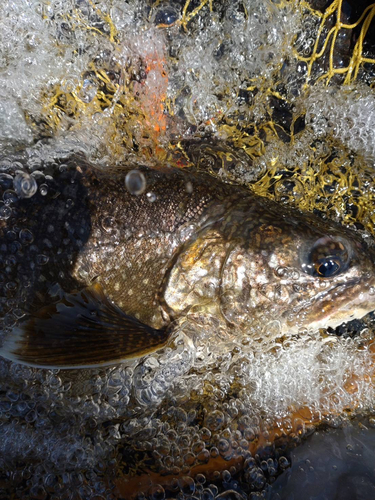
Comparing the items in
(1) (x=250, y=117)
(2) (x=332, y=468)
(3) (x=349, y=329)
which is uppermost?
(1) (x=250, y=117)

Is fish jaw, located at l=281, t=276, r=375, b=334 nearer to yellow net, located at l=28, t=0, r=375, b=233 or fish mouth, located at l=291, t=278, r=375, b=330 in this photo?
fish mouth, located at l=291, t=278, r=375, b=330

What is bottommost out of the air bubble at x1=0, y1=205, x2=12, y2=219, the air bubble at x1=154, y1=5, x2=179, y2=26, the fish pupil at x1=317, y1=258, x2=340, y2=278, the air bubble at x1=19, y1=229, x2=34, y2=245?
the air bubble at x1=19, y1=229, x2=34, y2=245

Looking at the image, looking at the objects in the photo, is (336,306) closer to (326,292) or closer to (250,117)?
(326,292)

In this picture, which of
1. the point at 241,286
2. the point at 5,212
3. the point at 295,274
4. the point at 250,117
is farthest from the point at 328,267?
the point at 5,212

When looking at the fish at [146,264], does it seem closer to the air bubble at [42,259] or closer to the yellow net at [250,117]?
the air bubble at [42,259]

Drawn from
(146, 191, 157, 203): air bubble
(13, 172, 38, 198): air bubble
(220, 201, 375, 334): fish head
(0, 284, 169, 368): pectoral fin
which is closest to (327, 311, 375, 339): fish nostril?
(220, 201, 375, 334): fish head

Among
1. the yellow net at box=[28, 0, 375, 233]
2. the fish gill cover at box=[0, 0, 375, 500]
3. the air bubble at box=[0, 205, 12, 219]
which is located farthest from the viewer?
the yellow net at box=[28, 0, 375, 233]

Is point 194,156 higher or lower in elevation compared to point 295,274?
higher
